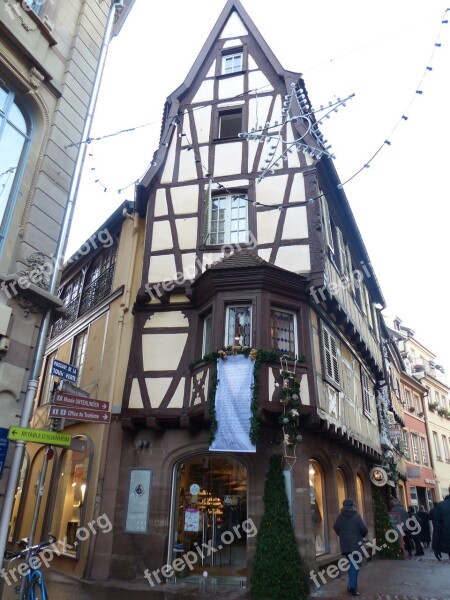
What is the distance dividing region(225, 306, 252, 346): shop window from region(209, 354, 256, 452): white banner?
614 mm

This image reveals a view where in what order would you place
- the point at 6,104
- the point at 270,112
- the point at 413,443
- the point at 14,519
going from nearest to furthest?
the point at 6,104 < the point at 270,112 < the point at 14,519 < the point at 413,443

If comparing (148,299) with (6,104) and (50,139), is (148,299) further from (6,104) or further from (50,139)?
(6,104)

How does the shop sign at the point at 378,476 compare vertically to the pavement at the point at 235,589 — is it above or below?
above

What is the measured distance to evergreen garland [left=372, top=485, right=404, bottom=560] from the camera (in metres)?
14.0

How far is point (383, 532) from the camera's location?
14258mm

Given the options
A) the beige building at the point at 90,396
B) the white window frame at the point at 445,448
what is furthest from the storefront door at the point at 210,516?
the white window frame at the point at 445,448

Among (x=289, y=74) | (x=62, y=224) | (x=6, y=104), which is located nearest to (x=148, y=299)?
(x=62, y=224)

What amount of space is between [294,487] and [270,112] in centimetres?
947

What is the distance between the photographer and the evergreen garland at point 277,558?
26.8 ft

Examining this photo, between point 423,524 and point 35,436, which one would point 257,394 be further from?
point 423,524

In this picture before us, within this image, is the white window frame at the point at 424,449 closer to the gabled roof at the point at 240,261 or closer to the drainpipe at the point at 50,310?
the gabled roof at the point at 240,261

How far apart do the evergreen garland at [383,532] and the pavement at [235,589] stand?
11.1 ft

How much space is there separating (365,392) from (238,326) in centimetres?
707

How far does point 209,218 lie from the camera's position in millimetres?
12023
